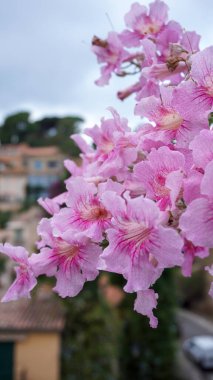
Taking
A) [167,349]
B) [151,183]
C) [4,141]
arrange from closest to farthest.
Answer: [151,183] < [167,349] < [4,141]

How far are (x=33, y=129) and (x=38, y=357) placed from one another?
3745 cm

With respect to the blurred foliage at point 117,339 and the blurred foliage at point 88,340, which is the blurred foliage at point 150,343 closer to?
the blurred foliage at point 117,339

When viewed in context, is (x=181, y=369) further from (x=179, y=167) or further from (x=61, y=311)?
(x=179, y=167)

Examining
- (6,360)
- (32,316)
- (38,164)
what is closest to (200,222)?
(6,360)

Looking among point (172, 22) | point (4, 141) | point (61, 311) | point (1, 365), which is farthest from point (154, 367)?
point (4, 141)

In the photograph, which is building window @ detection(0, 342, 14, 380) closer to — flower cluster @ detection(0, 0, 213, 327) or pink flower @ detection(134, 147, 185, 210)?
flower cluster @ detection(0, 0, 213, 327)

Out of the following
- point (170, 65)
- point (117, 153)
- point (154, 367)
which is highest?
point (170, 65)

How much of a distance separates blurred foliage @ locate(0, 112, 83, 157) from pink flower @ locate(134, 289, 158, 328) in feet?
146

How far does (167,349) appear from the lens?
1355 cm

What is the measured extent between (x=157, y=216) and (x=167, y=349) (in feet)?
44.5

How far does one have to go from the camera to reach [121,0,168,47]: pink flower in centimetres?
121

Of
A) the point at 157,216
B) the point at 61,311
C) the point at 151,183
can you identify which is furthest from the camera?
the point at 61,311

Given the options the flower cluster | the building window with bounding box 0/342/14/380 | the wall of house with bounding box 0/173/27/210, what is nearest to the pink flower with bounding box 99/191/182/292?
the flower cluster

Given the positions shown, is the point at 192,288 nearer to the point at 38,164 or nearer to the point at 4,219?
the point at 4,219
